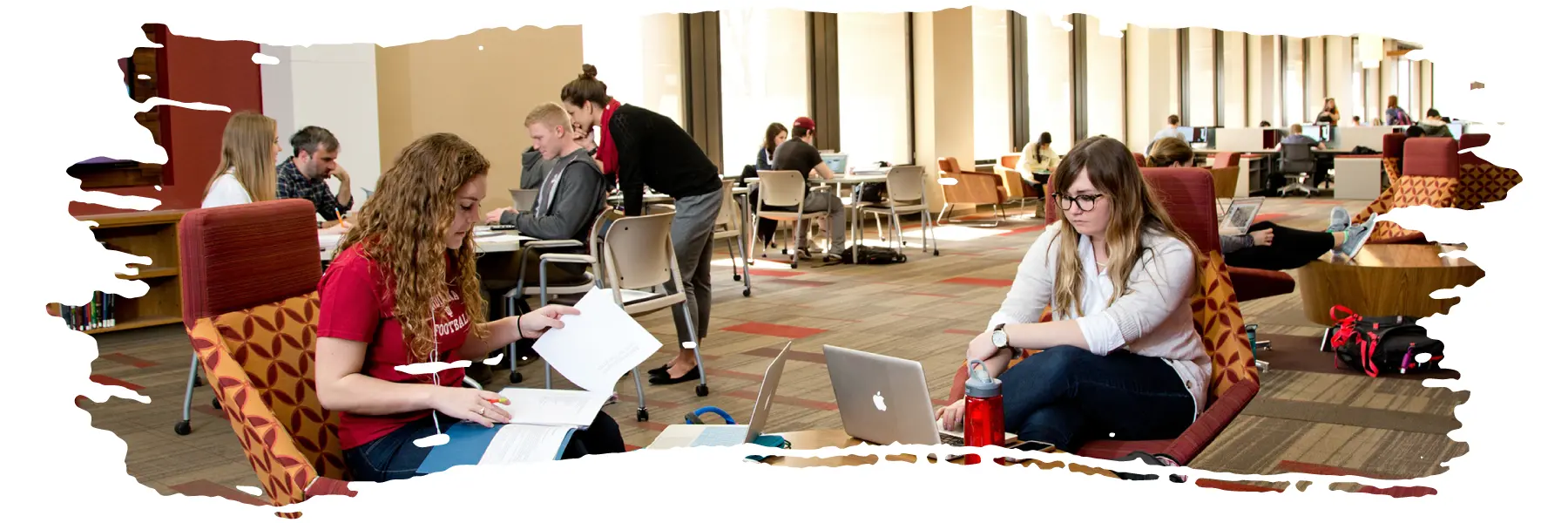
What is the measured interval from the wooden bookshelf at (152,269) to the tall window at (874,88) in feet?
24.3

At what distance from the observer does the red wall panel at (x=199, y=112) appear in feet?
20.6

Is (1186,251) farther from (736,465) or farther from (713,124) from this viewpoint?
(713,124)

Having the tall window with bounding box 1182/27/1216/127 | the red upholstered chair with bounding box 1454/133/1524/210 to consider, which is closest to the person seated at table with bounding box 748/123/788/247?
the red upholstered chair with bounding box 1454/133/1524/210

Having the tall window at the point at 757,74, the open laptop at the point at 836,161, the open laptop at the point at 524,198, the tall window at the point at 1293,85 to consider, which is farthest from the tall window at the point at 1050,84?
the open laptop at the point at 524,198

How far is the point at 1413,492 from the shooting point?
4.67 ft

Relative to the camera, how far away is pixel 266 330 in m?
1.99

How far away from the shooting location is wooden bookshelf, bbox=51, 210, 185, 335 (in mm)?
5945

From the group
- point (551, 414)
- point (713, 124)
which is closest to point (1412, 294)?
point (551, 414)

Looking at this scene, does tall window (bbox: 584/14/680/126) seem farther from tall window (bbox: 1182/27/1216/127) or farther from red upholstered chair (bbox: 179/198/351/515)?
tall window (bbox: 1182/27/1216/127)

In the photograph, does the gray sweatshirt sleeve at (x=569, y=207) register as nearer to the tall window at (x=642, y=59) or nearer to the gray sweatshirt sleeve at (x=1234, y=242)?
the gray sweatshirt sleeve at (x=1234, y=242)

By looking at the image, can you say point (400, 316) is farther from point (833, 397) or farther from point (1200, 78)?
point (1200, 78)

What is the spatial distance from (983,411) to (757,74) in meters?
9.71

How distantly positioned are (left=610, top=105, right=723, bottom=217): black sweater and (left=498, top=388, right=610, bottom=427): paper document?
271 cm

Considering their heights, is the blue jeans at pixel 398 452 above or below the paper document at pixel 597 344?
below
